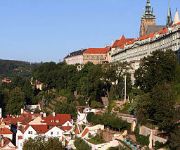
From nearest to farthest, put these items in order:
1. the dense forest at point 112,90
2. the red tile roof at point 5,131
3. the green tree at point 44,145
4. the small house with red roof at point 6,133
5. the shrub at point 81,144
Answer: the dense forest at point 112,90, the green tree at point 44,145, the shrub at point 81,144, the small house with red roof at point 6,133, the red tile roof at point 5,131

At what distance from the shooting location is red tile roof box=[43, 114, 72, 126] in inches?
2594

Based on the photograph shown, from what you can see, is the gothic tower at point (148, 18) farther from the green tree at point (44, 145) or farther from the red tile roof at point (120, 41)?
the green tree at point (44, 145)

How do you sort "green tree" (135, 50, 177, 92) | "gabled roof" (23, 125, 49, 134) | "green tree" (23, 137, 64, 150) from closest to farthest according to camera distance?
"green tree" (23, 137, 64, 150) → "green tree" (135, 50, 177, 92) → "gabled roof" (23, 125, 49, 134)

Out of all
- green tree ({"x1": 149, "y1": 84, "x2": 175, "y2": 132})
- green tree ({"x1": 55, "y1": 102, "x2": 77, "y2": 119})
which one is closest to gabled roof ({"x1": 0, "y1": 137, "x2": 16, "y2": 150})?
green tree ({"x1": 55, "y1": 102, "x2": 77, "y2": 119})

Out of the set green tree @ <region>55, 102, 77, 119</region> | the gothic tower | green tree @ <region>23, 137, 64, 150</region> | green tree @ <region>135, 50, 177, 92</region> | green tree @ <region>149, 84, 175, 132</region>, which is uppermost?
the gothic tower

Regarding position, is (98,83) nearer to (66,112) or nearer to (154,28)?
(66,112)

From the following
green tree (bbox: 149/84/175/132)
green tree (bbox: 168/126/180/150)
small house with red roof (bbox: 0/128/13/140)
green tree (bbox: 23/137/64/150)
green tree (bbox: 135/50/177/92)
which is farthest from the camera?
small house with red roof (bbox: 0/128/13/140)

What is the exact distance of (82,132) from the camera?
184 ft

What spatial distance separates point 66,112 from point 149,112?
3184 cm

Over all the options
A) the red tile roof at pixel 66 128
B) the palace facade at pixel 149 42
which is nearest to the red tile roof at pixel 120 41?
the palace facade at pixel 149 42

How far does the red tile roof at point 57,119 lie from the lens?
6588 cm

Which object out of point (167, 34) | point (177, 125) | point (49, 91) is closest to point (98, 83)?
point (167, 34)

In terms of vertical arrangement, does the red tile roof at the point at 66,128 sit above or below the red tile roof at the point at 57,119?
below

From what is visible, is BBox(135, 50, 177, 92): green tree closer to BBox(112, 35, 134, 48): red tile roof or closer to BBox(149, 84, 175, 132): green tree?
BBox(149, 84, 175, 132): green tree
